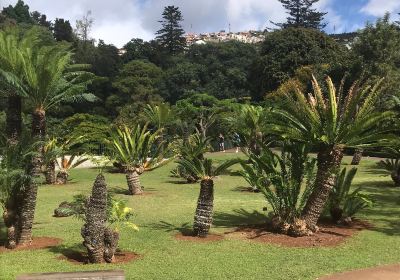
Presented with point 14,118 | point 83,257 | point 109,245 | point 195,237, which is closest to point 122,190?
point 14,118

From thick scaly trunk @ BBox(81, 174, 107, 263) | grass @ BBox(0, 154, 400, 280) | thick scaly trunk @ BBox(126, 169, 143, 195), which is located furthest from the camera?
thick scaly trunk @ BBox(126, 169, 143, 195)

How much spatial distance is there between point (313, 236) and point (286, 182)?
140cm

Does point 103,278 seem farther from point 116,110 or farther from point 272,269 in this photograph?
point 116,110

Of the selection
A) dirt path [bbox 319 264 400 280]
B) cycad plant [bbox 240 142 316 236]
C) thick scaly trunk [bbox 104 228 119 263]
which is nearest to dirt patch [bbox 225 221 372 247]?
cycad plant [bbox 240 142 316 236]

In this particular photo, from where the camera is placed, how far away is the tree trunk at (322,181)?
11570 mm

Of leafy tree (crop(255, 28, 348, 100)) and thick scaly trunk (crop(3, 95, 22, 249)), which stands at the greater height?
leafy tree (crop(255, 28, 348, 100))

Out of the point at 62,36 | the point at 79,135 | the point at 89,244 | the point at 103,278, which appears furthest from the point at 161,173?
the point at 62,36

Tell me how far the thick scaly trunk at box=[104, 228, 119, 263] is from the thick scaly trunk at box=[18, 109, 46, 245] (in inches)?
86.7

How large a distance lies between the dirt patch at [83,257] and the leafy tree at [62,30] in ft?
253

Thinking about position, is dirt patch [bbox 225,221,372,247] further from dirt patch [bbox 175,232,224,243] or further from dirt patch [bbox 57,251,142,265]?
dirt patch [bbox 57,251,142,265]

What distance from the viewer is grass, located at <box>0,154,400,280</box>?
9.02m

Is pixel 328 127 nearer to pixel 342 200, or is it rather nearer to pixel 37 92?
pixel 342 200

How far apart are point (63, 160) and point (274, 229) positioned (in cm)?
1322

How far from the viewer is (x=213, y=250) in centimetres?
1055
